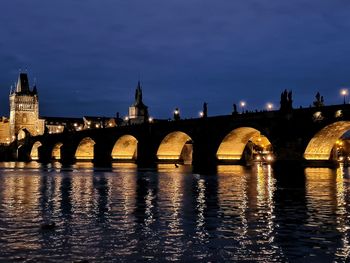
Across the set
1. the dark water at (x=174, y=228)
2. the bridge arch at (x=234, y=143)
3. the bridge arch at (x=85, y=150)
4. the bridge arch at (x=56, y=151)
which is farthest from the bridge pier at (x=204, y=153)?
the bridge arch at (x=56, y=151)

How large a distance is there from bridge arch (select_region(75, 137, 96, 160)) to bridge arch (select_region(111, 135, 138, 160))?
14837 millimetres

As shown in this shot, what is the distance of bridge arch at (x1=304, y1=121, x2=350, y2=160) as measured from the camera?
67.5 meters

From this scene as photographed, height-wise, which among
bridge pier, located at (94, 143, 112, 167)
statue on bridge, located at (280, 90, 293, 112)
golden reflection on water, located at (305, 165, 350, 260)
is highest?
statue on bridge, located at (280, 90, 293, 112)

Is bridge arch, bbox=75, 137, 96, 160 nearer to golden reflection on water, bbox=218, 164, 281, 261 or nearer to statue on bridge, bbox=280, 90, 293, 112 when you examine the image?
statue on bridge, bbox=280, 90, 293, 112

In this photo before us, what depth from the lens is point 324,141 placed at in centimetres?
7144

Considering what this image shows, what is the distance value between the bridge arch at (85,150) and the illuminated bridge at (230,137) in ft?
9.36

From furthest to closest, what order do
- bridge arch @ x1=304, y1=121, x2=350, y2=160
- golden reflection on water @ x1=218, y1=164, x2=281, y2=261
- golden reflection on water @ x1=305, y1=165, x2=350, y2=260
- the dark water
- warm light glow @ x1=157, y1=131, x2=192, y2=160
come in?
warm light glow @ x1=157, y1=131, x2=192, y2=160 < bridge arch @ x1=304, y1=121, x2=350, y2=160 < golden reflection on water @ x1=305, y1=165, x2=350, y2=260 < golden reflection on water @ x1=218, y1=164, x2=281, y2=261 < the dark water

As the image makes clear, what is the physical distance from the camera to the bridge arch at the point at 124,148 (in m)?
119

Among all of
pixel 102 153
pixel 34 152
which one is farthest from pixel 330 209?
pixel 34 152

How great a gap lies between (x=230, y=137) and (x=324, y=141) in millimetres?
16307

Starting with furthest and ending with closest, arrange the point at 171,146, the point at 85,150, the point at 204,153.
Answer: the point at 85,150, the point at 171,146, the point at 204,153

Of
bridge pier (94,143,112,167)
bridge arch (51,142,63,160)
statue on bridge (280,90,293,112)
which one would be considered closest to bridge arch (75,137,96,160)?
bridge pier (94,143,112,167)

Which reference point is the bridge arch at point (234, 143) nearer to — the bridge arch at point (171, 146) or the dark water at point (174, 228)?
the bridge arch at point (171, 146)

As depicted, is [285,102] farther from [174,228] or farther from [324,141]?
[174,228]
